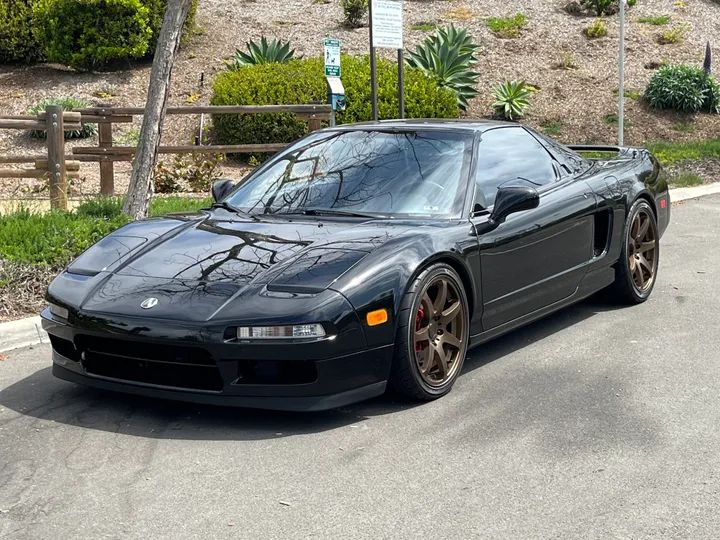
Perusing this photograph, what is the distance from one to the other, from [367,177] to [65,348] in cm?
193

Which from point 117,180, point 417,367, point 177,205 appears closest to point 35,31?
point 117,180

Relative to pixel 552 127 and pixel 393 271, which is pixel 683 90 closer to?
pixel 552 127

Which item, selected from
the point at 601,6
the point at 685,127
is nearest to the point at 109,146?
the point at 685,127

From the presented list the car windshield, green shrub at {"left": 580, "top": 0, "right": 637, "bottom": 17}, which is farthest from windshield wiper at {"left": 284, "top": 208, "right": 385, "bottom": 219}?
green shrub at {"left": 580, "top": 0, "right": 637, "bottom": 17}

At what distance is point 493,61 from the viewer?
22.6 m

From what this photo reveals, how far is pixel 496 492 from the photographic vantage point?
414 cm

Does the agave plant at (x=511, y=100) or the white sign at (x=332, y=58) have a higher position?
the white sign at (x=332, y=58)

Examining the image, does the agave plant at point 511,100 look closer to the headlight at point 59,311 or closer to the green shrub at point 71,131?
the green shrub at point 71,131

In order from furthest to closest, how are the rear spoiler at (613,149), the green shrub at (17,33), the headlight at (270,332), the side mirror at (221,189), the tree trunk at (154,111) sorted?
1. the green shrub at (17,33)
2. the tree trunk at (154,111)
3. the rear spoiler at (613,149)
4. the side mirror at (221,189)
5. the headlight at (270,332)

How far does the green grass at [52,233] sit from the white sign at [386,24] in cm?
492

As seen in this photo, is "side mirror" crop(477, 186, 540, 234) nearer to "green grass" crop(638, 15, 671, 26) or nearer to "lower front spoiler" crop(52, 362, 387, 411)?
"lower front spoiler" crop(52, 362, 387, 411)

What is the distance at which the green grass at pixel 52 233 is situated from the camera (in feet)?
25.1

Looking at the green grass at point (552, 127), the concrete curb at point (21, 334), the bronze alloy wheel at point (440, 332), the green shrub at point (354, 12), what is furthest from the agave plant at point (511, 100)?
the bronze alloy wheel at point (440, 332)

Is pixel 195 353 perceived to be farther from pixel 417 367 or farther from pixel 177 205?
pixel 177 205
